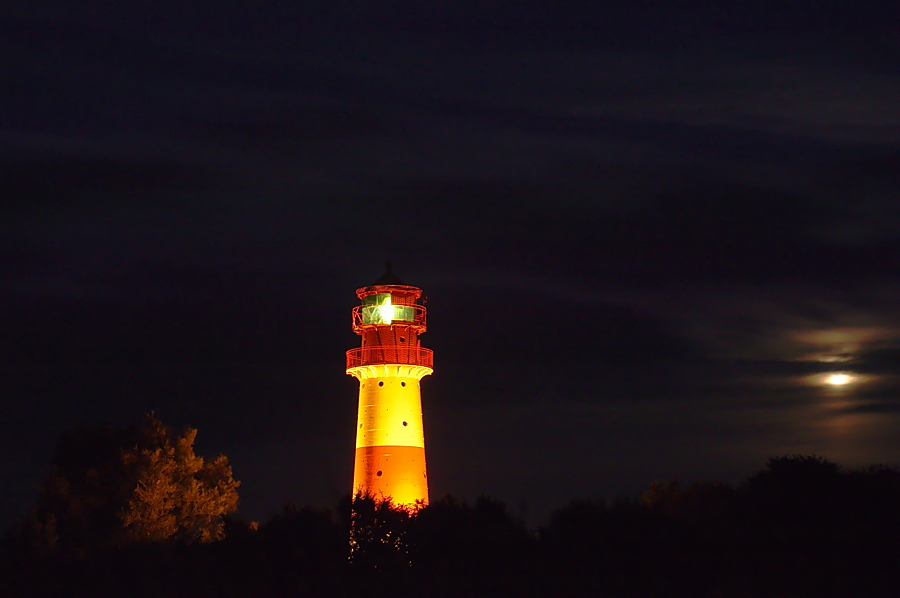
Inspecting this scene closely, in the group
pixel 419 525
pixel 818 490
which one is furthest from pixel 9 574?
pixel 818 490

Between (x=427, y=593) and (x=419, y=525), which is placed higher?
(x=419, y=525)

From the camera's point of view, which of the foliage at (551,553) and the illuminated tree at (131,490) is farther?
the illuminated tree at (131,490)

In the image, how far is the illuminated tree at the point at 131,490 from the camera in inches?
2394

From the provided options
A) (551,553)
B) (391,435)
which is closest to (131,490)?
(391,435)

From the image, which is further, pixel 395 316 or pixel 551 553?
pixel 395 316

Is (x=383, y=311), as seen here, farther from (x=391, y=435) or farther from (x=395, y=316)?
(x=391, y=435)

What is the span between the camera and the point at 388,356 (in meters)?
60.7

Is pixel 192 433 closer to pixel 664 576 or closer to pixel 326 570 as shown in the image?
pixel 326 570

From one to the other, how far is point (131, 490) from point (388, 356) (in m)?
11.0

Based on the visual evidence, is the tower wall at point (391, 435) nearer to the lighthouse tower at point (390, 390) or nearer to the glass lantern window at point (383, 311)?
the lighthouse tower at point (390, 390)

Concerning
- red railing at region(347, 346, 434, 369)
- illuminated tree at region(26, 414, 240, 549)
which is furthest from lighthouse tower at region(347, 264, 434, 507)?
illuminated tree at region(26, 414, 240, 549)

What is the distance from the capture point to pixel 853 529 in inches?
1849

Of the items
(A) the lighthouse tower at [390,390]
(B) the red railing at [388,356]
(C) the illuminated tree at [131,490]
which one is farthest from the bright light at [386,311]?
(C) the illuminated tree at [131,490]

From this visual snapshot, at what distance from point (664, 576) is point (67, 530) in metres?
26.4
